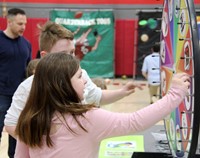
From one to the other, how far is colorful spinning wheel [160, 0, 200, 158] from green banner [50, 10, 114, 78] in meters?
10.2

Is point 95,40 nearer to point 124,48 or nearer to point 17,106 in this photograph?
point 124,48

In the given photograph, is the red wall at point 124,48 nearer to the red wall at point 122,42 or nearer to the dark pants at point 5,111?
the red wall at point 122,42

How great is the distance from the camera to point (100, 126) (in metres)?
1.45

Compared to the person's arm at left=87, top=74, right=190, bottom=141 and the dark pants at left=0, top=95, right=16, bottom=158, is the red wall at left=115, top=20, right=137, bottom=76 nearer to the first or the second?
the dark pants at left=0, top=95, right=16, bottom=158

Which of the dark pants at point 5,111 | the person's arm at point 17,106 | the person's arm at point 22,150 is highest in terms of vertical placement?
the person's arm at point 17,106

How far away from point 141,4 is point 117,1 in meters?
0.79

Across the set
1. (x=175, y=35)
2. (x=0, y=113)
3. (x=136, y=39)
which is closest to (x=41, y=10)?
(x=136, y=39)

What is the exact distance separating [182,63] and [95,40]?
35.2ft

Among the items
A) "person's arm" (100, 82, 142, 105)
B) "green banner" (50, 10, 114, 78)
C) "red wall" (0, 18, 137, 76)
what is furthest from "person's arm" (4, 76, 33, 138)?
"red wall" (0, 18, 137, 76)

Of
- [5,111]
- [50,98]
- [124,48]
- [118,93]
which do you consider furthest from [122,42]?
[50,98]

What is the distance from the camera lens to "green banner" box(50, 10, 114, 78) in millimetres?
12156

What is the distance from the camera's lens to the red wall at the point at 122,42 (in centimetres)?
1269

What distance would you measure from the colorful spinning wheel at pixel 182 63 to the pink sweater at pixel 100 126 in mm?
87

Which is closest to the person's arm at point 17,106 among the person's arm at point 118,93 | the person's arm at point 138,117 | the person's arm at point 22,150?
the person's arm at point 22,150
